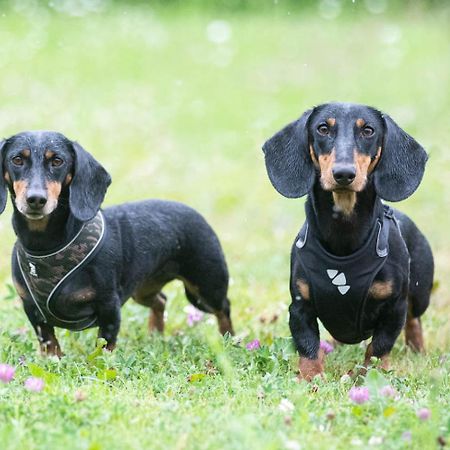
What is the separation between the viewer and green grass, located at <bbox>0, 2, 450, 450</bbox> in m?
3.47

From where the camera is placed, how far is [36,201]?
4.29 metres

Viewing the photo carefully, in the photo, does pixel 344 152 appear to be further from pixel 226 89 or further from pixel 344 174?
pixel 226 89

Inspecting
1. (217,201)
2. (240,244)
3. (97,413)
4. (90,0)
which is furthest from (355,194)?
(90,0)

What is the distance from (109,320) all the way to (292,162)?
4.06ft

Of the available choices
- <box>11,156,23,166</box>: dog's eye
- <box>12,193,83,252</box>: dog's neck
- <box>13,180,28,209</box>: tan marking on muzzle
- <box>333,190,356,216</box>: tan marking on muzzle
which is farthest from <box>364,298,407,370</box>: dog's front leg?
<box>11,156,23,166</box>: dog's eye

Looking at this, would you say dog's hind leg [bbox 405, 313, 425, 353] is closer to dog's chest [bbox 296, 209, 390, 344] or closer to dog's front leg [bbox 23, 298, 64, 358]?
dog's chest [bbox 296, 209, 390, 344]

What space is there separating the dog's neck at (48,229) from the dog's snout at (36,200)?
30 cm

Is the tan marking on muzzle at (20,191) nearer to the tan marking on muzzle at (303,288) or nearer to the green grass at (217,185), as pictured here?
the green grass at (217,185)

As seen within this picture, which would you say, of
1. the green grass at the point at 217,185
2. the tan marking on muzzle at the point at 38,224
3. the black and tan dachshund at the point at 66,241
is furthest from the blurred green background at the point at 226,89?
the tan marking on muzzle at the point at 38,224

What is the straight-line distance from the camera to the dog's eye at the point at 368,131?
14.1 feet

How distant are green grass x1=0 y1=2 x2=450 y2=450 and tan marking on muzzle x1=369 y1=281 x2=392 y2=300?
40 cm

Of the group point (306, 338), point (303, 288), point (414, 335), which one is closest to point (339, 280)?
point (303, 288)

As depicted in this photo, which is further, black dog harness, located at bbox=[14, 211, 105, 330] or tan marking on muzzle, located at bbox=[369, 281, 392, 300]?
black dog harness, located at bbox=[14, 211, 105, 330]

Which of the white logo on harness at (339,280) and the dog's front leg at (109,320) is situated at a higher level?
the white logo on harness at (339,280)
